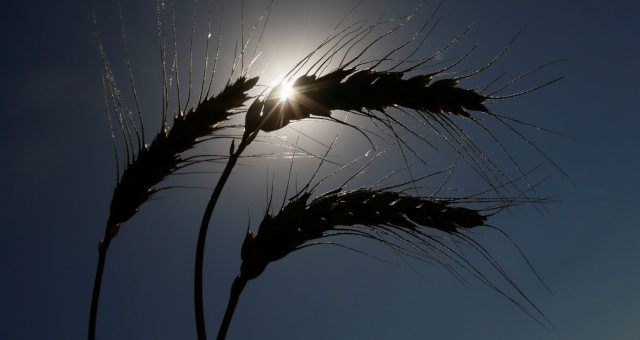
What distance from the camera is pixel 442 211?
Answer: 1399 millimetres

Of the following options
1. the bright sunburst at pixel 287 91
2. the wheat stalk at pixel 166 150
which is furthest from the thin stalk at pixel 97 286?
the bright sunburst at pixel 287 91

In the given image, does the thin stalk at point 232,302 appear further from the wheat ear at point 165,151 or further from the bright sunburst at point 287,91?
the bright sunburst at point 287,91

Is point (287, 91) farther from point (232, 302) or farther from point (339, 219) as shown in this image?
point (232, 302)

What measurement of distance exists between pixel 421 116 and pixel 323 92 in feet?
1.11

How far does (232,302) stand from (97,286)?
16.6 inches

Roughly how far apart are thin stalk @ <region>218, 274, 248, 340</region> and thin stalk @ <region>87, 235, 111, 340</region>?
388mm

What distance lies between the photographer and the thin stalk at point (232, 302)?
123cm

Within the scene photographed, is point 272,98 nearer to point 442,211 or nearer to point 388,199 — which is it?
point 388,199

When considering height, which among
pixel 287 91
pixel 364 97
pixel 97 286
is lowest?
pixel 97 286

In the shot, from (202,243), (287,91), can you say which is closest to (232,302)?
(202,243)

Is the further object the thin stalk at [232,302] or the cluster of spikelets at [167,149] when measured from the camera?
the cluster of spikelets at [167,149]

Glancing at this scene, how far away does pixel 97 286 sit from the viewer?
1336 mm

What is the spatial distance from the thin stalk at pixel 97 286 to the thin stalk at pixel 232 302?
39 centimetres

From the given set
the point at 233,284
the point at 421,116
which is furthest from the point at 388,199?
the point at 233,284
